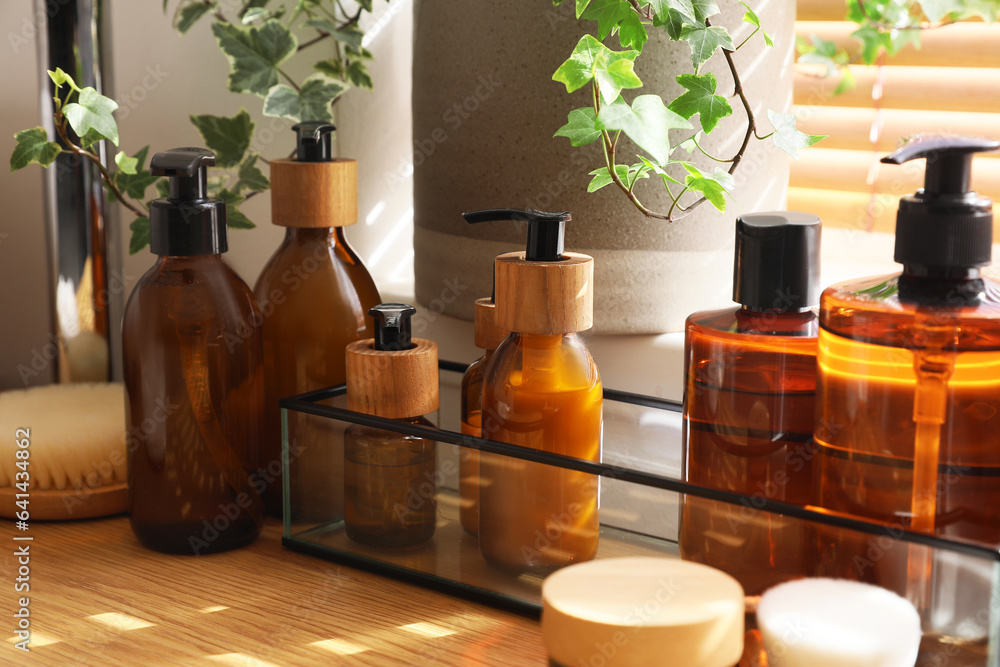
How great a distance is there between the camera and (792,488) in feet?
1.57

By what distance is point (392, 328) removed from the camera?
533 millimetres

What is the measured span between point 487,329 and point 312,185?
15 cm

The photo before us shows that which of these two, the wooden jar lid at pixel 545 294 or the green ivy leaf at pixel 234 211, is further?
the green ivy leaf at pixel 234 211

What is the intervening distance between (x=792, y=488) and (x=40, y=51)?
604 mm

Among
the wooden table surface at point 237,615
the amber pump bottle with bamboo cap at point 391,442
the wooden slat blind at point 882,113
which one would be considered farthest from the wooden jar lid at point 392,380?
the wooden slat blind at point 882,113

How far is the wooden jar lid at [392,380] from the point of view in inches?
20.8

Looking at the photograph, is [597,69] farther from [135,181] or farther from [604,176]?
[135,181]

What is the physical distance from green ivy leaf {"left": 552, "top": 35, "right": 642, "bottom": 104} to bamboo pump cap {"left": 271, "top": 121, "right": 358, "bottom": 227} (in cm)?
20

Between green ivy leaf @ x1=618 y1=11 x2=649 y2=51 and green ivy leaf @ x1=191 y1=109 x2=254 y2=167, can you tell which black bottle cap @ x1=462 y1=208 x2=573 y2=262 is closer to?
green ivy leaf @ x1=618 y1=11 x2=649 y2=51

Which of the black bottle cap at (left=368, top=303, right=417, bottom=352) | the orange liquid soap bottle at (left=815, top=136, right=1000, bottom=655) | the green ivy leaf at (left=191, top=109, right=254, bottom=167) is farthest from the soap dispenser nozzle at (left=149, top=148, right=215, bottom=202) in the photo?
the orange liquid soap bottle at (left=815, top=136, right=1000, bottom=655)

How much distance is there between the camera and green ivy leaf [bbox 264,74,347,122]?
720mm

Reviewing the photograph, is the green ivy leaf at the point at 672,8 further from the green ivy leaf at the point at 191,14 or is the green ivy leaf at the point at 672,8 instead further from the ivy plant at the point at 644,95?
the green ivy leaf at the point at 191,14

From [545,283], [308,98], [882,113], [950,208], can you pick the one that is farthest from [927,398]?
[308,98]

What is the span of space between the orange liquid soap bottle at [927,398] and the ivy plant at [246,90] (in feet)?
1.43
